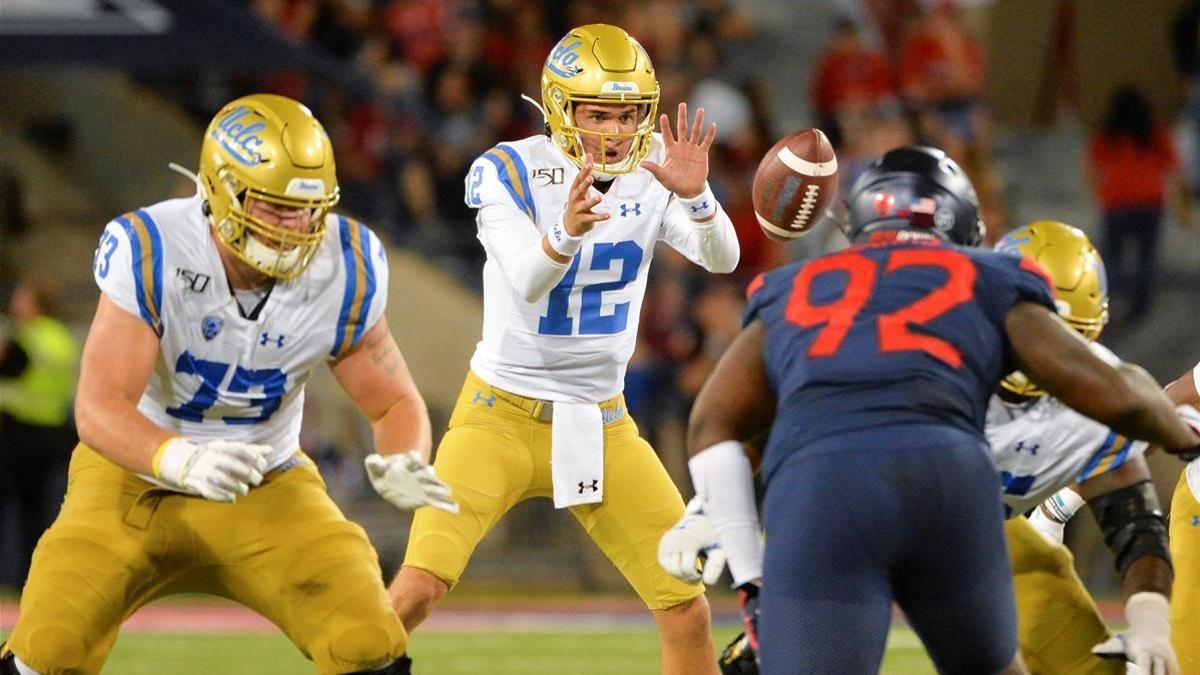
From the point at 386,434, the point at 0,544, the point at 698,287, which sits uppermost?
the point at 386,434

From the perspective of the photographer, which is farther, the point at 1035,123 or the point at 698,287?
the point at 1035,123

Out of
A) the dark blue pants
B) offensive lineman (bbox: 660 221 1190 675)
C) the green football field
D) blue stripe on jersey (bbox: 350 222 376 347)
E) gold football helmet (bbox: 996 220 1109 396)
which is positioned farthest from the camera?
the green football field

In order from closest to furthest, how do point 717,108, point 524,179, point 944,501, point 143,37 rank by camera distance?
point 944,501, point 524,179, point 143,37, point 717,108

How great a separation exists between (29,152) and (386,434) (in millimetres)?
9233

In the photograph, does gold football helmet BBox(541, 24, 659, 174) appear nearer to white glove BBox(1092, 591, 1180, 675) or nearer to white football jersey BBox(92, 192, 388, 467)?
white football jersey BBox(92, 192, 388, 467)

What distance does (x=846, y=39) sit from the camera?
11.5 m

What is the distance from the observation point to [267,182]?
14.1 ft

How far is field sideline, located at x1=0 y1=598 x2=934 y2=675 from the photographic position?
7.69m

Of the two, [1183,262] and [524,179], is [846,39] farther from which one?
[524,179]

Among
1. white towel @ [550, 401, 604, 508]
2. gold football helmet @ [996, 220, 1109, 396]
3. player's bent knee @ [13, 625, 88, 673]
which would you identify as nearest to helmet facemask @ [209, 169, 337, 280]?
player's bent knee @ [13, 625, 88, 673]

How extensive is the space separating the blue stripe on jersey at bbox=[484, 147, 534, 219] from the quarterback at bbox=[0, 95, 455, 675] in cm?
63

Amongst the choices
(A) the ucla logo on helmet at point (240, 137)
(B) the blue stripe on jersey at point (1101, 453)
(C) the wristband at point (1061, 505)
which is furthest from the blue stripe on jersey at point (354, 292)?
(C) the wristband at point (1061, 505)

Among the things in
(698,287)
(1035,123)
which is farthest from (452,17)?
(1035,123)

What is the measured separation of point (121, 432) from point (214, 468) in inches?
11.2
